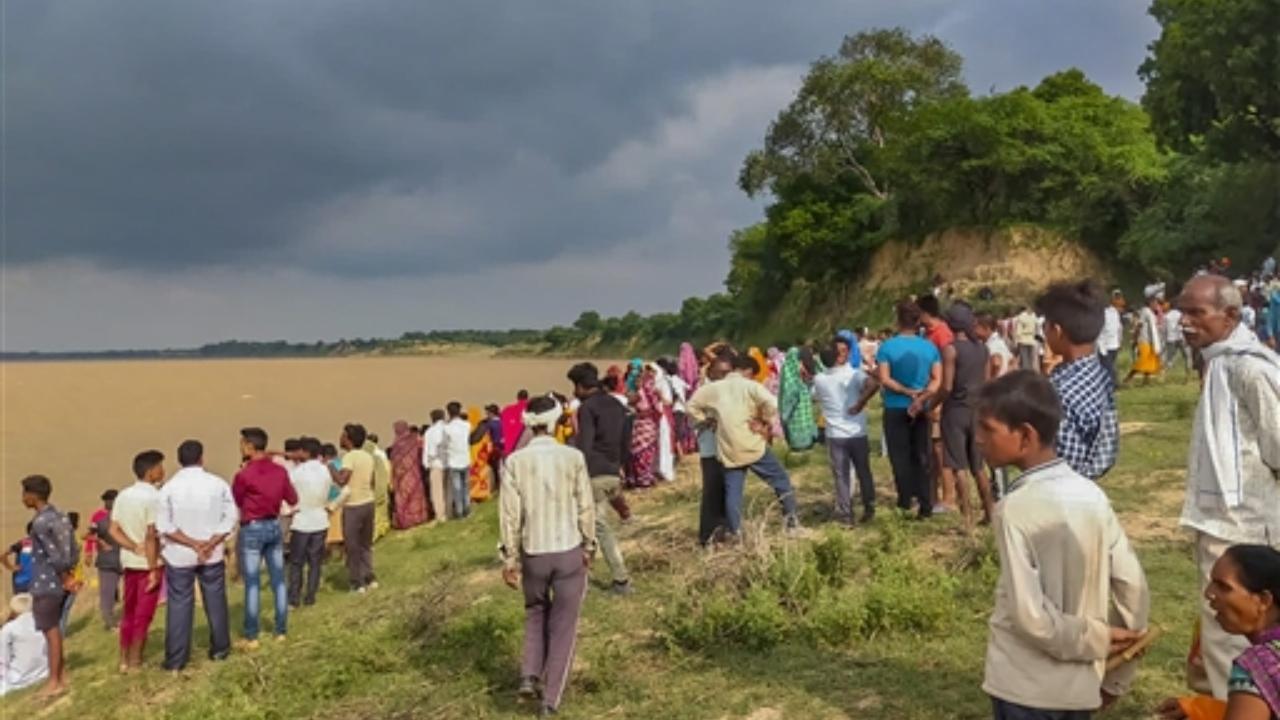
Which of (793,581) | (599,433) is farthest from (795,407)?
(793,581)

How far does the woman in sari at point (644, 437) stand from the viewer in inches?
488

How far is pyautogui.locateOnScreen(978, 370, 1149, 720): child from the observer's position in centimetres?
276

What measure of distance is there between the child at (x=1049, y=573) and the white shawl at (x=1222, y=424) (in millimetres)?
573

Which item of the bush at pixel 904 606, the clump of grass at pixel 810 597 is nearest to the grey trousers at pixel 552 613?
the clump of grass at pixel 810 597

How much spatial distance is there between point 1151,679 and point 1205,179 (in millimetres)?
28333

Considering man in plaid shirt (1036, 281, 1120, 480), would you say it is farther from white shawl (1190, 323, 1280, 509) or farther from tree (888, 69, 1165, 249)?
tree (888, 69, 1165, 249)

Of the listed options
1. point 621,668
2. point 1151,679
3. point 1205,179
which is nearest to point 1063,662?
point 1151,679

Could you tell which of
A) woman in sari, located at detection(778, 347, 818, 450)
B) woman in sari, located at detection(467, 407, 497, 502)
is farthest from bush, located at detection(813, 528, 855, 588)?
woman in sari, located at detection(467, 407, 497, 502)

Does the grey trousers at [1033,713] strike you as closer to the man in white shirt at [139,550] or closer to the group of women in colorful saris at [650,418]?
the man in white shirt at [139,550]

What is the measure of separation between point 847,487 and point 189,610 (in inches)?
205

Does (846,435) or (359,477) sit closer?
(846,435)

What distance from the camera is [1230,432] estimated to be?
3.18 m

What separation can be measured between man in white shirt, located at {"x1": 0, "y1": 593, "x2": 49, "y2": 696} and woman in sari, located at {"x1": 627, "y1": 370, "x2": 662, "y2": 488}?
6.64m

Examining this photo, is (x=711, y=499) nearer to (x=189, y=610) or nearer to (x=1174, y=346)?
(x=189, y=610)
